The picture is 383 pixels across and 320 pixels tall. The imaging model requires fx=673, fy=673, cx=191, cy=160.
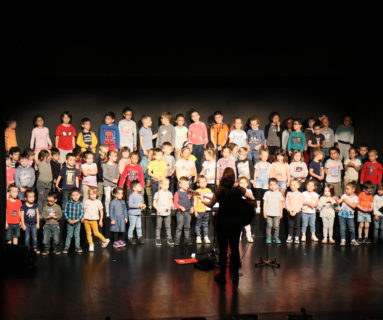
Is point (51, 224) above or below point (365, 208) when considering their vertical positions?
below

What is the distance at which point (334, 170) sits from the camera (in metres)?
13.1

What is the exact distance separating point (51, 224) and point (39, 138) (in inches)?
91.2

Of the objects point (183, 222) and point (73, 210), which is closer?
point (73, 210)

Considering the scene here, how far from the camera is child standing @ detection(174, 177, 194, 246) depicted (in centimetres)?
1211

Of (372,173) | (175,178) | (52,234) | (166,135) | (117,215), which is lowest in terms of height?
(52,234)

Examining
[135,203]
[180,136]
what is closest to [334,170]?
[180,136]

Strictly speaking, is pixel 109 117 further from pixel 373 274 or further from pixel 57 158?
pixel 373 274

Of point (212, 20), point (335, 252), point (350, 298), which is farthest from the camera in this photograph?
point (335, 252)

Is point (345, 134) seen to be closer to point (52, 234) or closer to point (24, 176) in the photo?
point (52, 234)

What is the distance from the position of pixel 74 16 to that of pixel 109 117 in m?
3.57

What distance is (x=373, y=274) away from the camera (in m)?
10.6

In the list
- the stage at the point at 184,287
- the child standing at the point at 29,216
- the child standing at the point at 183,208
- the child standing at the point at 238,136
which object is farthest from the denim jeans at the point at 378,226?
the child standing at the point at 29,216

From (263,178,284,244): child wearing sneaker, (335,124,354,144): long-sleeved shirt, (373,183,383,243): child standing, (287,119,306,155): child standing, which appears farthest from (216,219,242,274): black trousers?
(335,124,354,144): long-sleeved shirt

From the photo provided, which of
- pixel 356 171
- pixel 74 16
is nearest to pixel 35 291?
pixel 74 16
